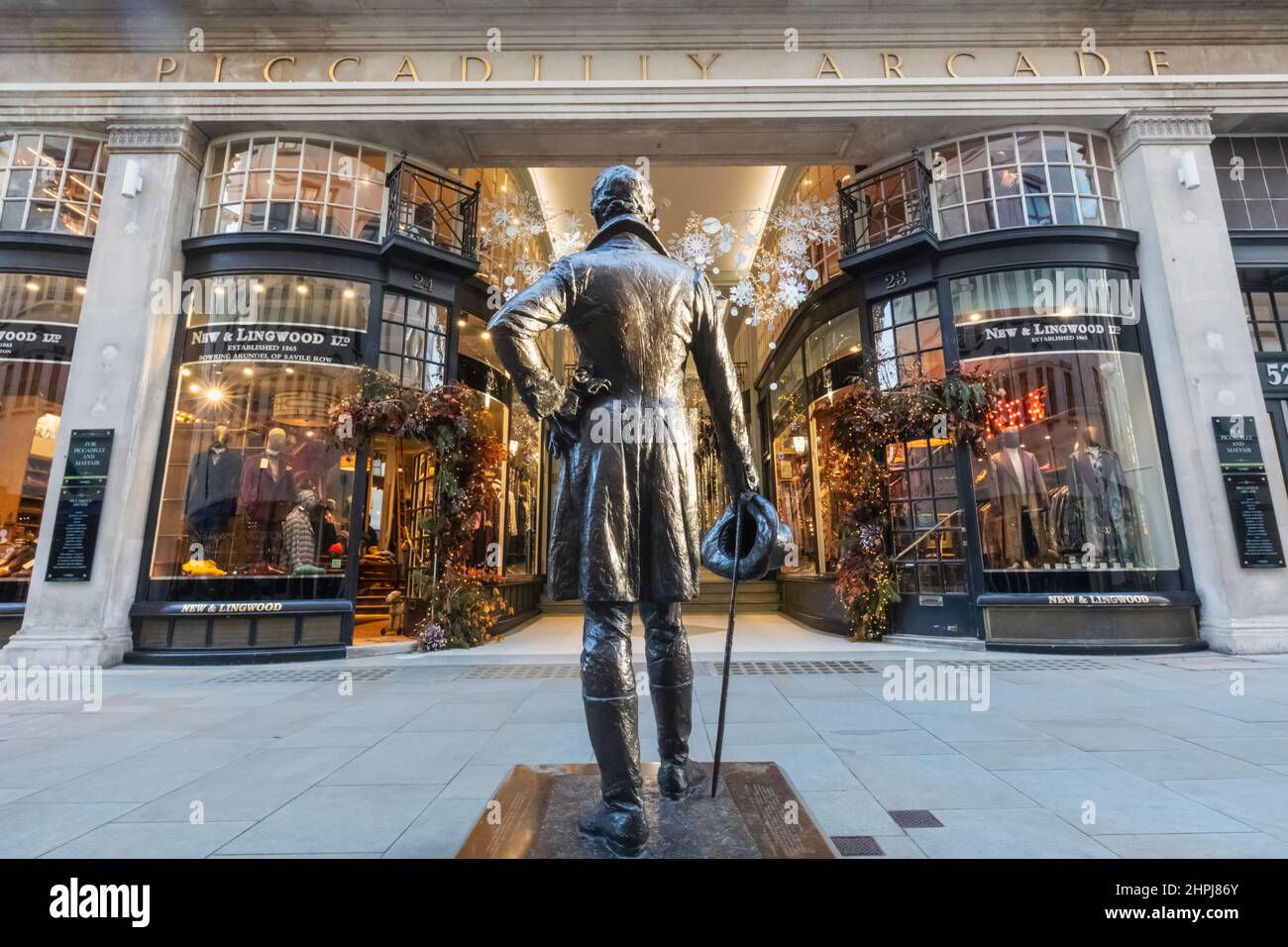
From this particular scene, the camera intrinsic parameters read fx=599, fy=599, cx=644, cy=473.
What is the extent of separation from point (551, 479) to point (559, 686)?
9866 millimetres

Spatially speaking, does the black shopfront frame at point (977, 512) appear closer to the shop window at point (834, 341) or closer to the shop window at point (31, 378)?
the shop window at point (834, 341)

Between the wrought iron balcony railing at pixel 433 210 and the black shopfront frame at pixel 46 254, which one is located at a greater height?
the wrought iron balcony railing at pixel 433 210

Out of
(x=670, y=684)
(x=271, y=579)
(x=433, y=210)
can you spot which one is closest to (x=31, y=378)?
(x=271, y=579)

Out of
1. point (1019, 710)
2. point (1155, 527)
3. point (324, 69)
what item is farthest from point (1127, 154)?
point (324, 69)

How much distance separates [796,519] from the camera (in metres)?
12.6

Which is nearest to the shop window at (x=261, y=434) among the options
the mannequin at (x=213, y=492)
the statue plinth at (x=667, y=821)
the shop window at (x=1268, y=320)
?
the mannequin at (x=213, y=492)

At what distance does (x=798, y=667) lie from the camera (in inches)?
261

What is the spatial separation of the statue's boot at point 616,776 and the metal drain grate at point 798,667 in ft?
13.8

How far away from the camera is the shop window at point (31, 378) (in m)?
8.12

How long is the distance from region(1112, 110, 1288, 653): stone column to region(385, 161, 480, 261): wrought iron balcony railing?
9.77 m

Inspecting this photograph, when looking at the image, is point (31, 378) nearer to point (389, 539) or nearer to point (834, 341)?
point (389, 539)

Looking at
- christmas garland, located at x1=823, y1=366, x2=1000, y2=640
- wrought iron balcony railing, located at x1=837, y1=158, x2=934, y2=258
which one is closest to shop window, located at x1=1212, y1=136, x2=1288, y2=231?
wrought iron balcony railing, located at x1=837, y1=158, x2=934, y2=258

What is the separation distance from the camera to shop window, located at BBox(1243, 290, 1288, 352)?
359 inches

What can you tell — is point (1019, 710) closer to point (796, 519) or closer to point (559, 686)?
point (559, 686)
